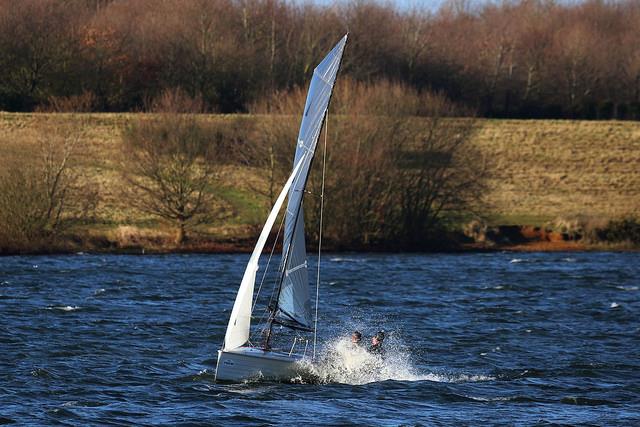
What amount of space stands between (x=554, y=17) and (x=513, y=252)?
97.9 meters

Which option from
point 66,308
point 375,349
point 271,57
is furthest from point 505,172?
point 375,349

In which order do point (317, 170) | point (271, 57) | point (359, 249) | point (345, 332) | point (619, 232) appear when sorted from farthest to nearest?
point (271, 57) → point (619, 232) → point (359, 249) → point (317, 170) → point (345, 332)

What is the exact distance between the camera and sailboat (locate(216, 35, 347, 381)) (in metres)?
28.3

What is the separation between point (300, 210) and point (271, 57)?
258 feet

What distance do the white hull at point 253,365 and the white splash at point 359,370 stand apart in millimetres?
722

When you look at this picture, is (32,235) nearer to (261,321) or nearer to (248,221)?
(248,221)

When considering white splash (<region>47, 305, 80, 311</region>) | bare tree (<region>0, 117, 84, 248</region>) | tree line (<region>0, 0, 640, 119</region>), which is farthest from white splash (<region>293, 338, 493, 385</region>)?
tree line (<region>0, 0, 640, 119</region>)

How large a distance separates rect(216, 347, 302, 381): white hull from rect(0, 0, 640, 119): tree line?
165 ft

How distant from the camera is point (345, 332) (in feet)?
133

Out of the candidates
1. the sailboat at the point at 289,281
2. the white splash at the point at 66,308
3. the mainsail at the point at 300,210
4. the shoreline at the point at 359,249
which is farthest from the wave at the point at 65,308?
the shoreline at the point at 359,249

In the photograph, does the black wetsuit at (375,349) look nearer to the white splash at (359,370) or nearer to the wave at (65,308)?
the white splash at (359,370)

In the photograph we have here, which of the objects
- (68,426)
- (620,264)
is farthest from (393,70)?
(68,426)

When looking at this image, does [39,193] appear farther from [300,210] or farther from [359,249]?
[300,210]

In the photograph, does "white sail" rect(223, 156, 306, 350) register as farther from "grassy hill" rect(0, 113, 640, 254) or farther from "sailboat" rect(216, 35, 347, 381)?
"grassy hill" rect(0, 113, 640, 254)
